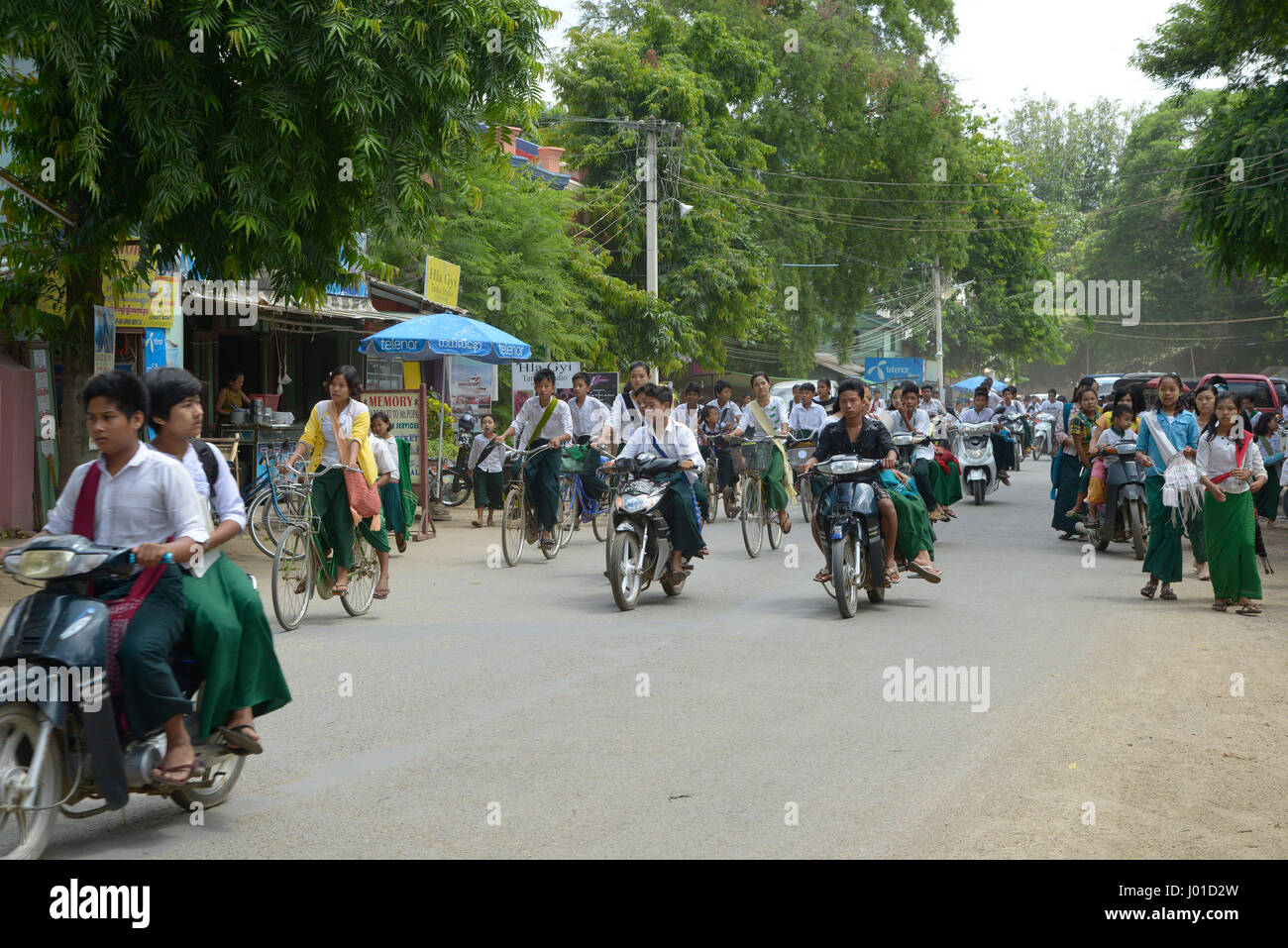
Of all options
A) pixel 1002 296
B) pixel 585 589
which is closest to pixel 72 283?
pixel 585 589

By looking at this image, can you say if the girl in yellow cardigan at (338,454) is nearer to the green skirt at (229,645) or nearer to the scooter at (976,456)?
the green skirt at (229,645)

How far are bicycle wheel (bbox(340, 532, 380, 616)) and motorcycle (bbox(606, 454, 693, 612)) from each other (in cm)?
193

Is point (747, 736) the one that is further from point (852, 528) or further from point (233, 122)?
point (233, 122)

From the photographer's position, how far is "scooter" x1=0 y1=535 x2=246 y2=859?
4410 millimetres

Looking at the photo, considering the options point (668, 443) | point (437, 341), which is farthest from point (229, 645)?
point (437, 341)

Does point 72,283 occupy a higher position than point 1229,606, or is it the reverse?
point 72,283

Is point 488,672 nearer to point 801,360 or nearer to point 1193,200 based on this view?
point 1193,200

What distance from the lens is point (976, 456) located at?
22.6 meters

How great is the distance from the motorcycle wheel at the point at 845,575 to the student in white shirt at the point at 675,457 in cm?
141

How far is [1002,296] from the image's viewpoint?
58.9 meters

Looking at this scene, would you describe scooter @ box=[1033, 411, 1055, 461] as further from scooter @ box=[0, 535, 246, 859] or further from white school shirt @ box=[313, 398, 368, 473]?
scooter @ box=[0, 535, 246, 859]

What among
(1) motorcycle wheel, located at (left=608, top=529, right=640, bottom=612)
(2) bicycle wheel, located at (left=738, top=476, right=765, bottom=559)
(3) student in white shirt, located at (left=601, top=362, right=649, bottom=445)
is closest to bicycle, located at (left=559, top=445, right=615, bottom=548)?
(3) student in white shirt, located at (left=601, top=362, right=649, bottom=445)

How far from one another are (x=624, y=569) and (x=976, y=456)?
13124 mm

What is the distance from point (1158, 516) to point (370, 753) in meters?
7.75
